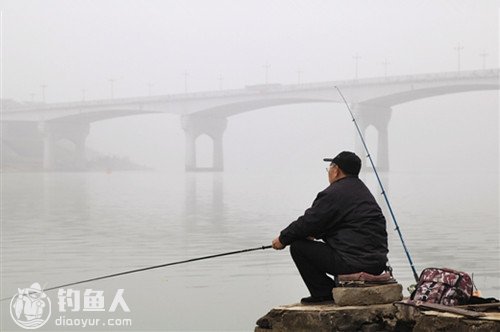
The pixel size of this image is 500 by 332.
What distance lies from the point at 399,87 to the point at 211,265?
49.5 metres

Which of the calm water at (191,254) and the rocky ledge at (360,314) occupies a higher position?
the rocky ledge at (360,314)

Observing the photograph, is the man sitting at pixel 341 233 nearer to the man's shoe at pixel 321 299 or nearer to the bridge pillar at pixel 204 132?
the man's shoe at pixel 321 299

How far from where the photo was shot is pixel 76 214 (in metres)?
19.2

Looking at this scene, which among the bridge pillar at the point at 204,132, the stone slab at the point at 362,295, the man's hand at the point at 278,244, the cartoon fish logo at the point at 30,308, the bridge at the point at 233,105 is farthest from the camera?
the bridge pillar at the point at 204,132

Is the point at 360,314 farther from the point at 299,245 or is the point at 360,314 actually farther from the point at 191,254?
the point at 191,254

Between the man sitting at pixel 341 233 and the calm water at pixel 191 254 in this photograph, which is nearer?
the man sitting at pixel 341 233

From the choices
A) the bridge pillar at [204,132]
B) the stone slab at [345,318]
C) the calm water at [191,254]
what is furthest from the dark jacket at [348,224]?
the bridge pillar at [204,132]

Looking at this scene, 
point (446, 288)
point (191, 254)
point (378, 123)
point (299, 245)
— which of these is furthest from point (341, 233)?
point (378, 123)

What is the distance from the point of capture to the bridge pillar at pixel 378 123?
204ft

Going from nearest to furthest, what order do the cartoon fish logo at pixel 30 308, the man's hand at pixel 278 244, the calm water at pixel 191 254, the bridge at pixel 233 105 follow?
the man's hand at pixel 278 244, the cartoon fish logo at pixel 30 308, the calm water at pixel 191 254, the bridge at pixel 233 105

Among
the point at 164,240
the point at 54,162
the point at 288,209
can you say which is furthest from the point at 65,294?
the point at 54,162

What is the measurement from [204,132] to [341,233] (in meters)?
69.3

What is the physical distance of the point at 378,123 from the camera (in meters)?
64.1

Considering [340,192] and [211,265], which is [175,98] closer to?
[211,265]
